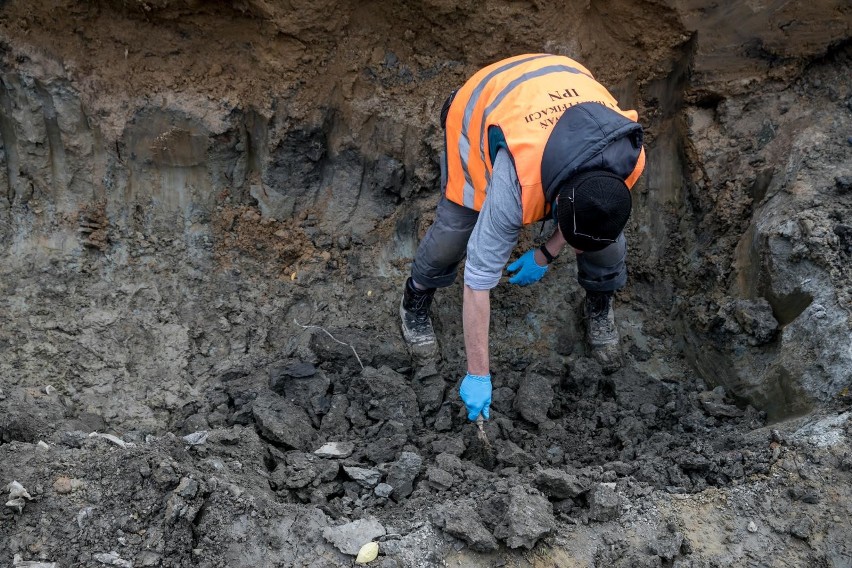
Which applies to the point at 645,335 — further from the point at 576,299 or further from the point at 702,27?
the point at 702,27

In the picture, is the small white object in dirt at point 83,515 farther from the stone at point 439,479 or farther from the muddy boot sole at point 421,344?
the muddy boot sole at point 421,344

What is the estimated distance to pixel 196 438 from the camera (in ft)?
9.86

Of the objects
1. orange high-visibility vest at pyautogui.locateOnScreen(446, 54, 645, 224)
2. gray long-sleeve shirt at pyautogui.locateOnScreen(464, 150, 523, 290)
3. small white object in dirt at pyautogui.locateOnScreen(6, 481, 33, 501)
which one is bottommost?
small white object in dirt at pyautogui.locateOnScreen(6, 481, 33, 501)

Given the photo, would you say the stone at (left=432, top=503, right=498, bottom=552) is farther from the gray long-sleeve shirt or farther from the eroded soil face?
the gray long-sleeve shirt

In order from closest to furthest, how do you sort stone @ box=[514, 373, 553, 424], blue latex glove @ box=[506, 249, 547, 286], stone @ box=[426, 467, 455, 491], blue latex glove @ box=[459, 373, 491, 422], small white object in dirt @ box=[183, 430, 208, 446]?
1. stone @ box=[426, 467, 455, 491]
2. small white object in dirt @ box=[183, 430, 208, 446]
3. blue latex glove @ box=[459, 373, 491, 422]
4. stone @ box=[514, 373, 553, 424]
5. blue latex glove @ box=[506, 249, 547, 286]

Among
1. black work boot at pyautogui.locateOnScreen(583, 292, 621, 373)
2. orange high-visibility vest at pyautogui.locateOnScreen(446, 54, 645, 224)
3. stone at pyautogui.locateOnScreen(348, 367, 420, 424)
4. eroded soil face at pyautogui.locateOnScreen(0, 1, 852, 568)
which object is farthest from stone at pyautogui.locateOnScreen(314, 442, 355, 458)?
black work boot at pyautogui.locateOnScreen(583, 292, 621, 373)

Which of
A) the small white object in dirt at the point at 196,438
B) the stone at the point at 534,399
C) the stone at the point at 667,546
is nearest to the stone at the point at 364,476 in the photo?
the small white object in dirt at the point at 196,438

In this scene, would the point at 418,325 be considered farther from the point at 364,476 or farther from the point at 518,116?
the point at 518,116

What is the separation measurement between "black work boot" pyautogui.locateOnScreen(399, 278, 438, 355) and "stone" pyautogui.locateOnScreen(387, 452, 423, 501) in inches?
36.3

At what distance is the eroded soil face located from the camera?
2639mm

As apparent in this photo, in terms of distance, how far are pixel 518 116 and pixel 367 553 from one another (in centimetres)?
156

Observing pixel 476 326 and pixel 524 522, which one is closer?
pixel 524 522

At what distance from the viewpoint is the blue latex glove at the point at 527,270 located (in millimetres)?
3670

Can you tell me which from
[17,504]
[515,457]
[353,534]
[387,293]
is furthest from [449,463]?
[17,504]
